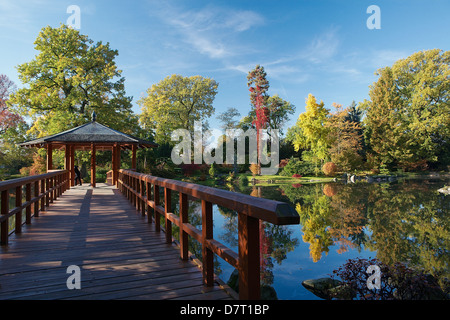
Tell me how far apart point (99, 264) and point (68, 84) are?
1885 centimetres

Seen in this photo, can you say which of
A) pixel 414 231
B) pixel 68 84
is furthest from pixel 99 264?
pixel 68 84

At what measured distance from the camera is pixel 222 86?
3494cm

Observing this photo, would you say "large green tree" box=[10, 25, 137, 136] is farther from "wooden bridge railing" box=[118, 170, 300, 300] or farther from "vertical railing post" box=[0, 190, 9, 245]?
"wooden bridge railing" box=[118, 170, 300, 300]

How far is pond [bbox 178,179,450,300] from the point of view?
668cm

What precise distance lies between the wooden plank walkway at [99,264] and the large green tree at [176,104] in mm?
23093

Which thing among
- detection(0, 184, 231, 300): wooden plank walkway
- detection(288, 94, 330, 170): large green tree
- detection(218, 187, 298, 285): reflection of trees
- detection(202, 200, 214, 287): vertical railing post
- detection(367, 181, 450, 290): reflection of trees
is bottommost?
detection(218, 187, 298, 285): reflection of trees

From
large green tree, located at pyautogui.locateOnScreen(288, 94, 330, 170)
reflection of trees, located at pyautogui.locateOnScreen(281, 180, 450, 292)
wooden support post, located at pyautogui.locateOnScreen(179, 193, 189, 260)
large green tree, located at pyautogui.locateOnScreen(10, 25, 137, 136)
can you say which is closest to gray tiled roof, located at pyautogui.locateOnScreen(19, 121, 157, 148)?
large green tree, located at pyautogui.locateOnScreen(10, 25, 137, 136)

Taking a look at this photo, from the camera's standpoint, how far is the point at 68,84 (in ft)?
61.0

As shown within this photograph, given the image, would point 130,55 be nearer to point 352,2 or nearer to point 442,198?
point 352,2

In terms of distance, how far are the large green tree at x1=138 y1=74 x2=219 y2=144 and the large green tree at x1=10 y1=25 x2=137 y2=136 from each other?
8.29m

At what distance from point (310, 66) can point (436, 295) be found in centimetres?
2908

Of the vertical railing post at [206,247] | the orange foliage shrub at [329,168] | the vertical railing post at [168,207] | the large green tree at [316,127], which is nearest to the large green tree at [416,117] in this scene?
the large green tree at [316,127]

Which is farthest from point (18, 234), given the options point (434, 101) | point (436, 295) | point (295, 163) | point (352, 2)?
point (434, 101)

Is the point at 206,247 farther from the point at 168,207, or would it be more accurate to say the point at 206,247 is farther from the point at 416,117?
the point at 416,117
